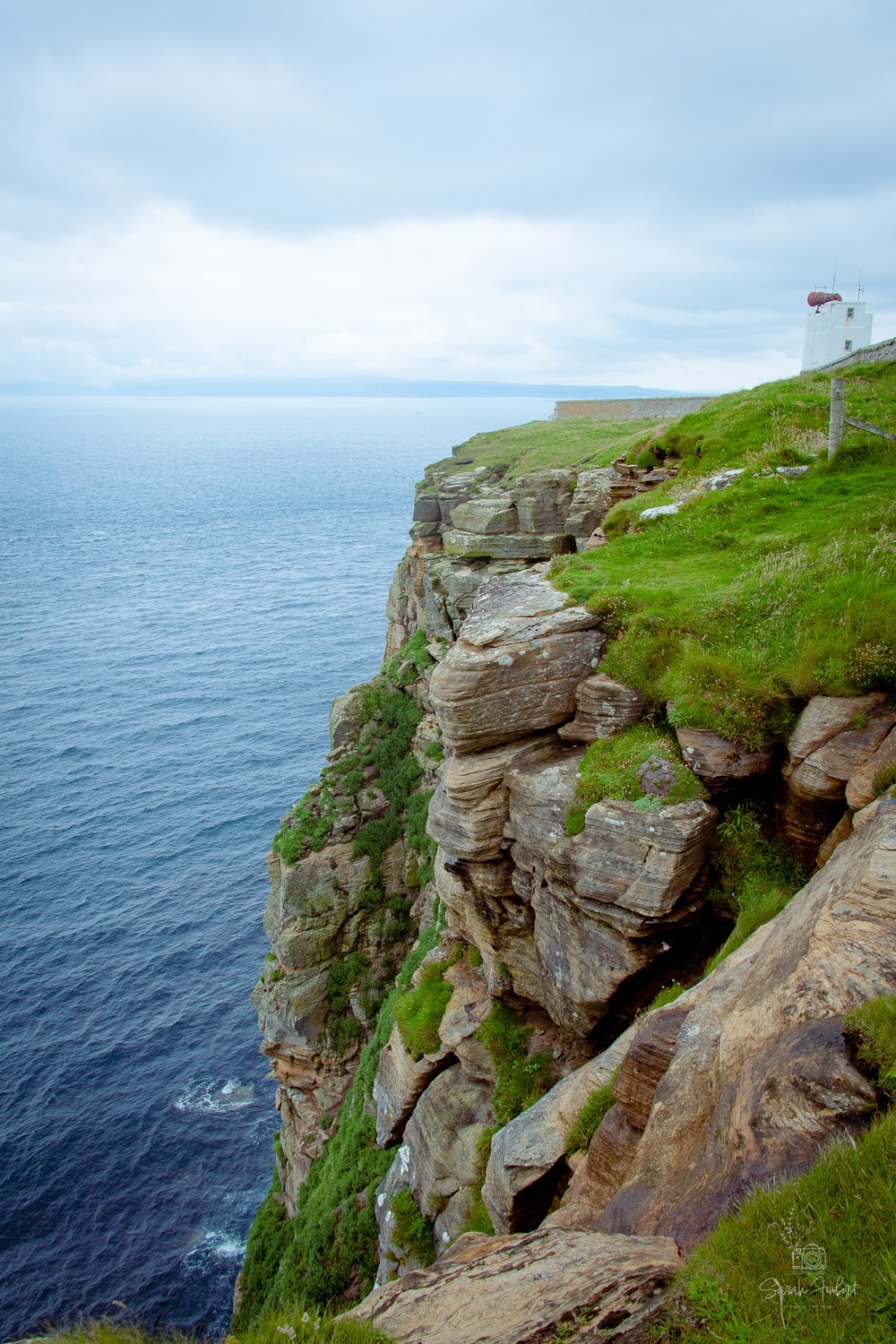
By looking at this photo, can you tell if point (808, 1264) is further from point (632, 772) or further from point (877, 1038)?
point (632, 772)

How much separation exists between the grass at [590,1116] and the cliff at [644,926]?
0.15ft

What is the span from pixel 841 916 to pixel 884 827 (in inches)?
54.5

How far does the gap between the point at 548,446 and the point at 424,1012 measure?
148ft

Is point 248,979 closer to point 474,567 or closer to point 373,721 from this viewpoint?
point 373,721

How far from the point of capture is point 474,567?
38125mm

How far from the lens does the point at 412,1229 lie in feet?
65.0

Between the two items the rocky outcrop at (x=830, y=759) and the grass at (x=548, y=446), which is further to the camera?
the grass at (x=548, y=446)

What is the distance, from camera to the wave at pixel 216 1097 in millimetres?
41688

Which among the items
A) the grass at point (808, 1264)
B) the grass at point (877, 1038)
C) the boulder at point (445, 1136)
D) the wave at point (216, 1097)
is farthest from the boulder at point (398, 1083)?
the wave at point (216, 1097)

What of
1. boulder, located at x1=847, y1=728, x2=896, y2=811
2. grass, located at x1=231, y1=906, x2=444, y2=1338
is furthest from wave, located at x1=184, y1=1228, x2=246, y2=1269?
boulder, located at x1=847, y1=728, x2=896, y2=811

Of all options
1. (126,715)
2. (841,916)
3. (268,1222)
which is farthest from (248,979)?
(841,916)

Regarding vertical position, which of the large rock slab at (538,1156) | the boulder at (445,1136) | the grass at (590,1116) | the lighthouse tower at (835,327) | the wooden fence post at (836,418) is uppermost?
the lighthouse tower at (835,327)

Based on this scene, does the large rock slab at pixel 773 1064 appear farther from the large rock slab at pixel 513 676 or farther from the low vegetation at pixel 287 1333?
the large rock slab at pixel 513 676

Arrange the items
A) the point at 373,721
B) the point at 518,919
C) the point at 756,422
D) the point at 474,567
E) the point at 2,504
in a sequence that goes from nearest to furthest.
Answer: the point at 518,919, the point at 756,422, the point at 474,567, the point at 373,721, the point at 2,504
